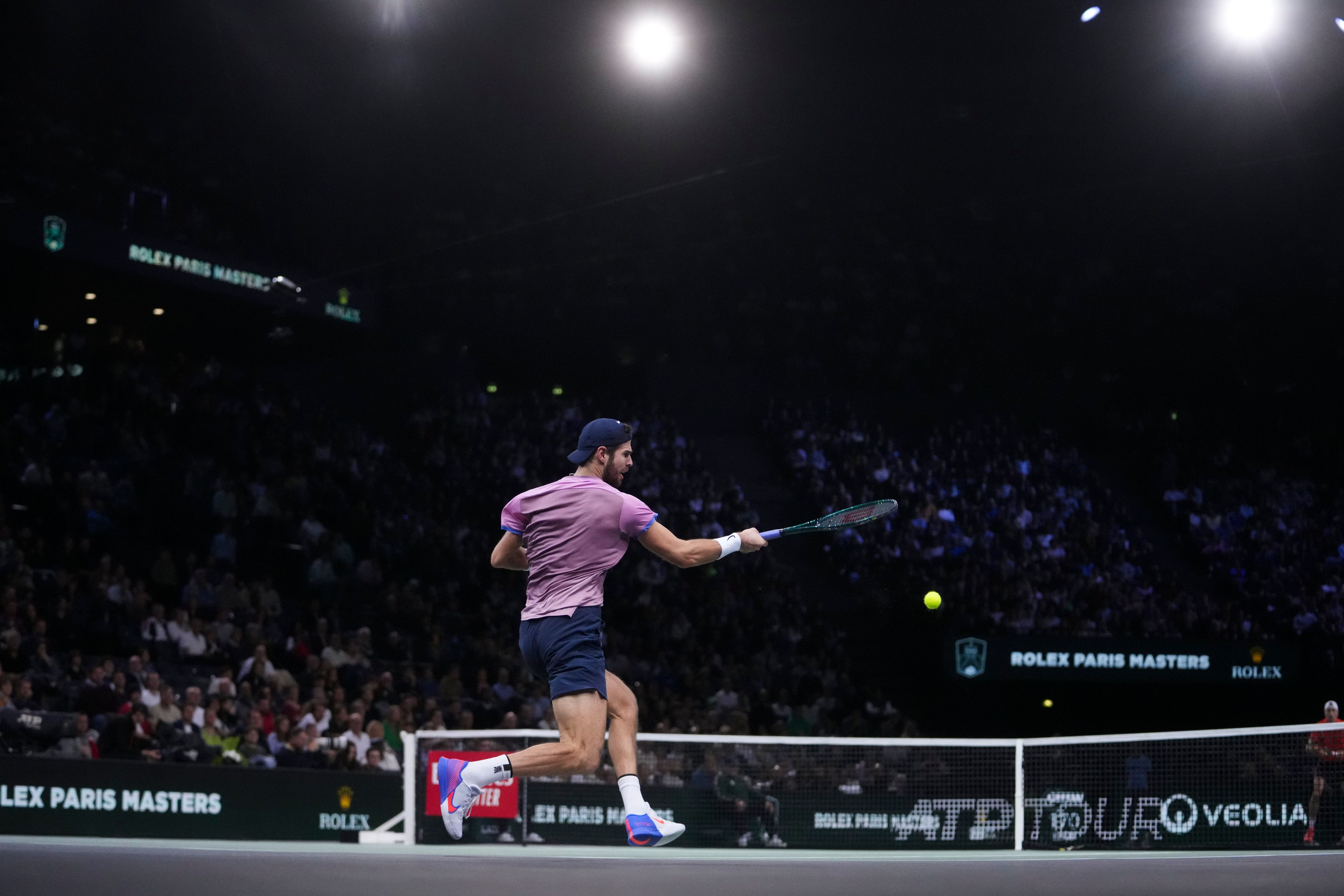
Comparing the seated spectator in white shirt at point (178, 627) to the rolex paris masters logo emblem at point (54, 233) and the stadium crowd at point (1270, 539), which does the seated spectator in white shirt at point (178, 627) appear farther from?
the stadium crowd at point (1270, 539)

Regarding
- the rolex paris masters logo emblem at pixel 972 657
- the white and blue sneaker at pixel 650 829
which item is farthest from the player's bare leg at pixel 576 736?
the rolex paris masters logo emblem at pixel 972 657

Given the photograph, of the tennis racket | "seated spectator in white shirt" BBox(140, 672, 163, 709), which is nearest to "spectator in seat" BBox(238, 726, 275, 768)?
"seated spectator in white shirt" BBox(140, 672, 163, 709)

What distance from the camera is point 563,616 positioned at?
536 centimetres

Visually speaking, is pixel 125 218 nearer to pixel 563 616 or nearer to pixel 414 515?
pixel 414 515

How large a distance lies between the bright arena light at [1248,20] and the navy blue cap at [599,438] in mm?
14760

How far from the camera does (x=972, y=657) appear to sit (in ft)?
63.7

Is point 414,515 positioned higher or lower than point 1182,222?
lower

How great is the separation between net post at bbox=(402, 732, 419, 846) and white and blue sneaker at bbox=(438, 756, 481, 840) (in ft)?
20.0

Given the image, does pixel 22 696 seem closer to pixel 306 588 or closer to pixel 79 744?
pixel 79 744

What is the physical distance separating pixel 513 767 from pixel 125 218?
16038 millimetres

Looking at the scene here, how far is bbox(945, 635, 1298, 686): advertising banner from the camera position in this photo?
19.4 metres

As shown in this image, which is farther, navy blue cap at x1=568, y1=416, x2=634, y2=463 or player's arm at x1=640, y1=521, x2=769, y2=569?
navy blue cap at x1=568, y1=416, x2=634, y2=463

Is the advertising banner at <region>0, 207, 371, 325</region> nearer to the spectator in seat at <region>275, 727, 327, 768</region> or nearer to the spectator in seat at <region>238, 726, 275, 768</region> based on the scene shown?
the spectator in seat at <region>238, 726, 275, 768</region>

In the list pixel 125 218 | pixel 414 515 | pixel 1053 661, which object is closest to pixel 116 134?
pixel 125 218
